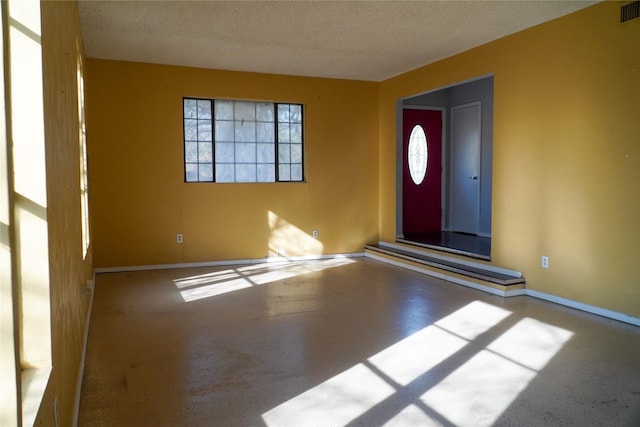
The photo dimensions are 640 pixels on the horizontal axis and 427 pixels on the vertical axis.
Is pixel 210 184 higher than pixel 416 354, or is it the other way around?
pixel 210 184

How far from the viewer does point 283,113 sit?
23.4ft

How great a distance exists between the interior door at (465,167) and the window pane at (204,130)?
4.25 metres

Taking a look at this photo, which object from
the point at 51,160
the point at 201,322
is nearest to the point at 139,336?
the point at 201,322

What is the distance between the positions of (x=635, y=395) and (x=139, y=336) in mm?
3226

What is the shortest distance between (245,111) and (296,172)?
3.67ft

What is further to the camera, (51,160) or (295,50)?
(295,50)

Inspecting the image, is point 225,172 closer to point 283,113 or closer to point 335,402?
point 283,113

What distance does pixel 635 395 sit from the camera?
2.69 m

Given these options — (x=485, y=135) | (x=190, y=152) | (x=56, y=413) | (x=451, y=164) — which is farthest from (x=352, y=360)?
(x=451, y=164)

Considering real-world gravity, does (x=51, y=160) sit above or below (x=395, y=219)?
above

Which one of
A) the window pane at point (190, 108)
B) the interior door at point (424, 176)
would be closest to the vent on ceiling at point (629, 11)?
the interior door at point (424, 176)

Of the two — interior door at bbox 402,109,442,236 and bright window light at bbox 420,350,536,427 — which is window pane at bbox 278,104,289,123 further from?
bright window light at bbox 420,350,536,427

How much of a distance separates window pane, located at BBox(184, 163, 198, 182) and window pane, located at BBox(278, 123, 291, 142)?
4.11 ft

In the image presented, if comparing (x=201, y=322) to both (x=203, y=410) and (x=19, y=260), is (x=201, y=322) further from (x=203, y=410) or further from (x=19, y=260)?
(x=19, y=260)
